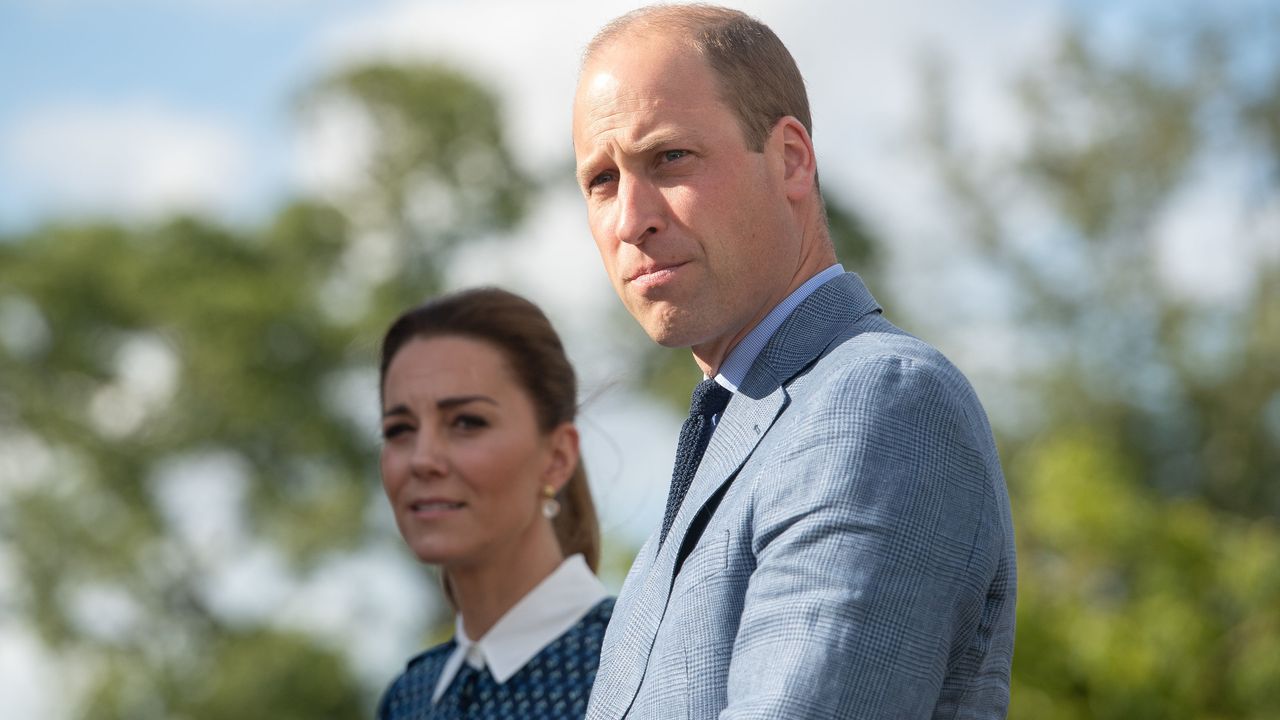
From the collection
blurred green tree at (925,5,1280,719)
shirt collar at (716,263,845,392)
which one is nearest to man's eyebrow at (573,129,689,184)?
shirt collar at (716,263,845,392)

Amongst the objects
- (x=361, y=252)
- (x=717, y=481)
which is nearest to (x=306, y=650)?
(x=361, y=252)

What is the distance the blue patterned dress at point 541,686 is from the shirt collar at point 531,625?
16 millimetres

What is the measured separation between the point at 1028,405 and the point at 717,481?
75.3 ft

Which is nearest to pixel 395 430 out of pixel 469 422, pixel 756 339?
pixel 469 422

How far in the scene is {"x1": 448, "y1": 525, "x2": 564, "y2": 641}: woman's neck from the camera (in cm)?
384

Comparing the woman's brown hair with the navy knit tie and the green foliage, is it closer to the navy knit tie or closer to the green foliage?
the navy knit tie

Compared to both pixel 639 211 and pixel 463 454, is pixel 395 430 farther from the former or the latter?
pixel 639 211

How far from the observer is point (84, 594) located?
2167 centimetres

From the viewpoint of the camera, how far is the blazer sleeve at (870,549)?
5.63 feet

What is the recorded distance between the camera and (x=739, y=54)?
209 centimetres

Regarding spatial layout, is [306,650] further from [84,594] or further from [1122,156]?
[1122,156]

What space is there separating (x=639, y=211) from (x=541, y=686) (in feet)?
6.18

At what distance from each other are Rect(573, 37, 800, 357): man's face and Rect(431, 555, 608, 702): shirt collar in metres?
1.81

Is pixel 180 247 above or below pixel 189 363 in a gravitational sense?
above
